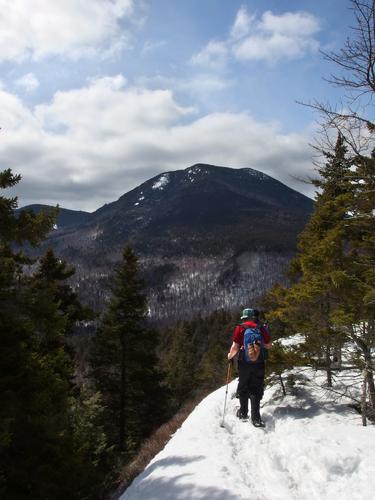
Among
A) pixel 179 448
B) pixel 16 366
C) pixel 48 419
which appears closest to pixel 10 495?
pixel 48 419

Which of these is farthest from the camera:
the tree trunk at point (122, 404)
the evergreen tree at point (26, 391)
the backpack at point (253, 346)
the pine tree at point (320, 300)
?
the tree trunk at point (122, 404)

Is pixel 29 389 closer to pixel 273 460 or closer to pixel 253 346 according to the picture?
pixel 273 460

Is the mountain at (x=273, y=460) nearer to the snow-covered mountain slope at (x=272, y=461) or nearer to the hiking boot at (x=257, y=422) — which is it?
the snow-covered mountain slope at (x=272, y=461)

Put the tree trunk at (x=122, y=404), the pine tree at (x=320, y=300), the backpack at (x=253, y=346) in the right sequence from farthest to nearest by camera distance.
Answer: the tree trunk at (x=122, y=404) → the pine tree at (x=320, y=300) → the backpack at (x=253, y=346)

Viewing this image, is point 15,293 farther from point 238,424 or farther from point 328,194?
point 328,194

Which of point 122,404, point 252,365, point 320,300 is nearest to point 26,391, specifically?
point 252,365

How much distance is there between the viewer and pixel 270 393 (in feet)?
38.1

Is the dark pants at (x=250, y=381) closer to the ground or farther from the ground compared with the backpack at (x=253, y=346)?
closer to the ground

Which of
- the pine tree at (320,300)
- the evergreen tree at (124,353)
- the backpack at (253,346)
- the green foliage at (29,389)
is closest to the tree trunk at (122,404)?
the evergreen tree at (124,353)

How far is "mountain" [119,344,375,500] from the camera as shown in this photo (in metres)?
5.68

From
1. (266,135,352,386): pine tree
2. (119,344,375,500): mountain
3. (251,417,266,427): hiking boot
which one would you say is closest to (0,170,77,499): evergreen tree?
(119,344,375,500): mountain

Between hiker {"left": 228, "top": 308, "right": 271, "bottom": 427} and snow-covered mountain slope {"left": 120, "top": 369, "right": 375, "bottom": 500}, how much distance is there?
425 mm

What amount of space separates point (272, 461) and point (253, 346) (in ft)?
8.71

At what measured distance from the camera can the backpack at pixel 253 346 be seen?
9055 mm
